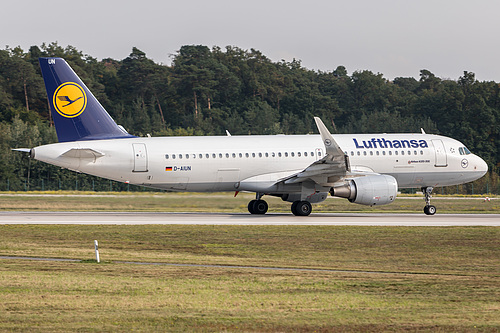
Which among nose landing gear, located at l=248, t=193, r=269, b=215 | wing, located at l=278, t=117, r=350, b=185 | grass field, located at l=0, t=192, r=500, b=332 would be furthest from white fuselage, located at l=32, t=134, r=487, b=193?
grass field, located at l=0, t=192, r=500, b=332

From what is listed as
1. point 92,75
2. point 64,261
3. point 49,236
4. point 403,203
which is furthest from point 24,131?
point 64,261

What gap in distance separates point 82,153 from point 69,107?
104 inches

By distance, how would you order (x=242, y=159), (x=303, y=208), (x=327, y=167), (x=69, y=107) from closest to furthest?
(x=327, y=167) < (x=69, y=107) < (x=303, y=208) < (x=242, y=159)

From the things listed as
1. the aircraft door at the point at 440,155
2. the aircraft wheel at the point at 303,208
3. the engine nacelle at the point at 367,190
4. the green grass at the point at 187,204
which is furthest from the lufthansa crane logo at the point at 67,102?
the aircraft door at the point at 440,155

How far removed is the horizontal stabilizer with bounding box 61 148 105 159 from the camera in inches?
A: 1420

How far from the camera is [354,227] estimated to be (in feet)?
109

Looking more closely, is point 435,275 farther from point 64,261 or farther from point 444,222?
point 444,222

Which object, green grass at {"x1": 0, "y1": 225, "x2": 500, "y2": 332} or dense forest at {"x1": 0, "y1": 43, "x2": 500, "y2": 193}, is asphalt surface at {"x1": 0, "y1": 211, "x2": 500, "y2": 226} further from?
dense forest at {"x1": 0, "y1": 43, "x2": 500, "y2": 193}

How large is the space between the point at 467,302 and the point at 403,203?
39380 millimetres

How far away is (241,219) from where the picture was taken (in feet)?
121

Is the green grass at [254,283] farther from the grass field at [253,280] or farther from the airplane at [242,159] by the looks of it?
the airplane at [242,159]

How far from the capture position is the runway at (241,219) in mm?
35125

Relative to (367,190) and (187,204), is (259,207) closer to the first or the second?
(187,204)

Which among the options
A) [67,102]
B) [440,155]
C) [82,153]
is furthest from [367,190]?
[67,102]
